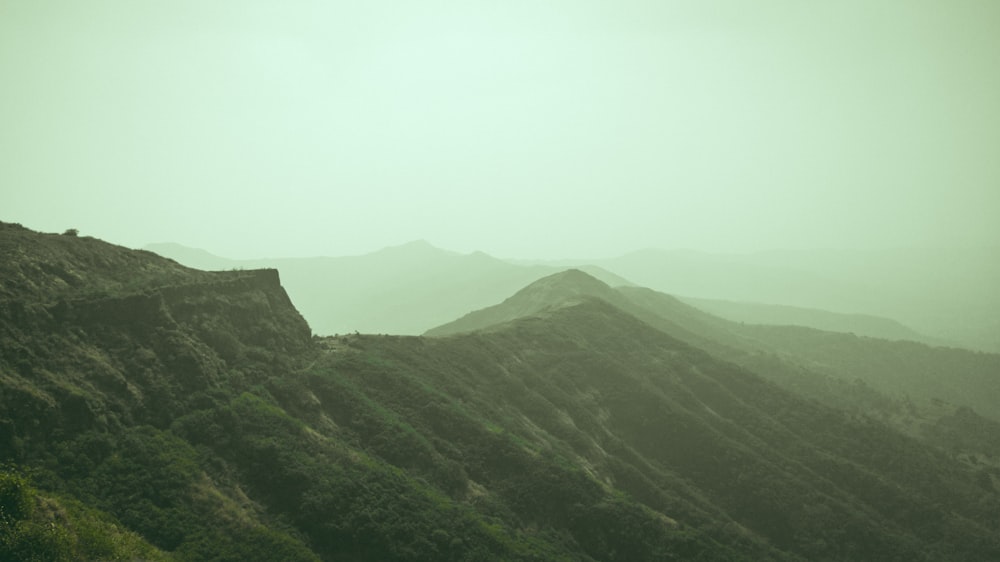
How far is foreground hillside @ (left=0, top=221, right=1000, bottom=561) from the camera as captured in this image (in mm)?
29266

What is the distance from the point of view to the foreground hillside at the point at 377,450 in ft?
96.0

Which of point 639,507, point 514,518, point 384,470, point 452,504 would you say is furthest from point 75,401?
point 639,507

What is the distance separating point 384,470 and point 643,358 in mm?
44123

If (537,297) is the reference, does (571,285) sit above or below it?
above

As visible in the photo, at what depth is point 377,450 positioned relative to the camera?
4075 centimetres

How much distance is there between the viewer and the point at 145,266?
47.2 meters

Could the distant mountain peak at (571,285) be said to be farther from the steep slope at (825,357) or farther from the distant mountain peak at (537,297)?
the steep slope at (825,357)

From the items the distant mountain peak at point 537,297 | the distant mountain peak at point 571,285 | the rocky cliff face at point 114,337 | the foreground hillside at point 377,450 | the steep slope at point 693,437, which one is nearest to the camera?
the foreground hillside at point 377,450

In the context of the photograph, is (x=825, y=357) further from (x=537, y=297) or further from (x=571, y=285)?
(x=537, y=297)

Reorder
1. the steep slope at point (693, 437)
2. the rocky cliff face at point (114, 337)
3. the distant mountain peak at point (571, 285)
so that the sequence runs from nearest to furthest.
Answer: the rocky cliff face at point (114, 337) < the steep slope at point (693, 437) < the distant mountain peak at point (571, 285)

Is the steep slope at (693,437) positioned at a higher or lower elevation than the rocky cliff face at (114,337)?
lower

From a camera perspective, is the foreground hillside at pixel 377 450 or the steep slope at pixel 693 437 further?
the steep slope at pixel 693 437

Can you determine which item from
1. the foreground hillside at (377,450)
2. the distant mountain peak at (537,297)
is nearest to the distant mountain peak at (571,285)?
the distant mountain peak at (537,297)

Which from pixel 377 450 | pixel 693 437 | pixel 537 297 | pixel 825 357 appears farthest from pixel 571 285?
pixel 377 450
